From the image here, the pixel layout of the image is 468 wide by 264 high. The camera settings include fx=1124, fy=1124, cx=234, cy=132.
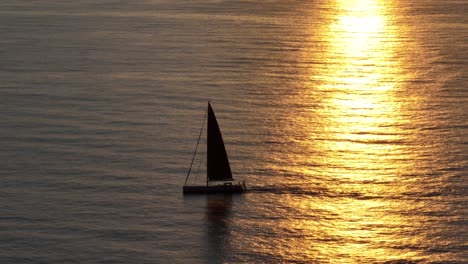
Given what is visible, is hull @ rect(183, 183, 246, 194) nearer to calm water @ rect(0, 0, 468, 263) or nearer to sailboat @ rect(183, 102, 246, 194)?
sailboat @ rect(183, 102, 246, 194)

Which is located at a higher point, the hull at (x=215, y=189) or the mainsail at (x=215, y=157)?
the mainsail at (x=215, y=157)

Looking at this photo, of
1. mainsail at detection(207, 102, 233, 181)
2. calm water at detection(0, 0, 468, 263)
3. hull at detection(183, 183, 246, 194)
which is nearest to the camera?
calm water at detection(0, 0, 468, 263)

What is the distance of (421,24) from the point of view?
6127 inches

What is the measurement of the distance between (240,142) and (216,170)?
10.5 meters

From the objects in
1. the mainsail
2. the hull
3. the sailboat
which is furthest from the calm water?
the mainsail

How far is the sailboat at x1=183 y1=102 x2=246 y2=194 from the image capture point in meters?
82.9

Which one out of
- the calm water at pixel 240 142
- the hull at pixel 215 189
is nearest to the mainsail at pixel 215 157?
the hull at pixel 215 189

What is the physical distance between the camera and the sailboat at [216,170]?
82875 mm

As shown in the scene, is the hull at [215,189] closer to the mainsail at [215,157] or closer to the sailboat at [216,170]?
the sailboat at [216,170]

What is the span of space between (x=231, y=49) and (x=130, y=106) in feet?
103

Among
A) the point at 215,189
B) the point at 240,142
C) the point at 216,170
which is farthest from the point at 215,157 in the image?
the point at 240,142

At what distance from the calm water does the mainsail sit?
1918mm

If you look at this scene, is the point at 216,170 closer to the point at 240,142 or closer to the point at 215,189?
the point at 215,189

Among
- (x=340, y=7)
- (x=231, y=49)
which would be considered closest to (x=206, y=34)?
(x=231, y=49)
